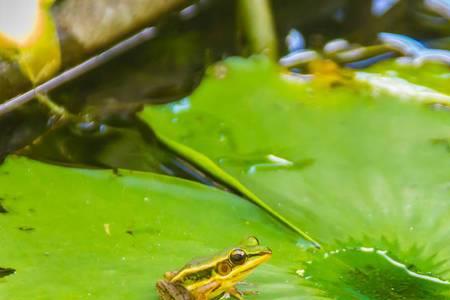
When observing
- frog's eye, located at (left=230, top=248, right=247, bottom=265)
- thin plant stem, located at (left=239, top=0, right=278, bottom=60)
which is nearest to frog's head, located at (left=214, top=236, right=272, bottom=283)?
frog's eye, located at (left=230, top=248, right=247, bottom=265)

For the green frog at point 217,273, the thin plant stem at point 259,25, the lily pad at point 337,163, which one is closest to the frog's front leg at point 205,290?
the green frog at point 217,273

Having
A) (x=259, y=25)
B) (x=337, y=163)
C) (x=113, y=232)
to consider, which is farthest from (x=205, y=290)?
(x=259, y=25)

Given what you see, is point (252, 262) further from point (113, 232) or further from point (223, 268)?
point (113, 232)

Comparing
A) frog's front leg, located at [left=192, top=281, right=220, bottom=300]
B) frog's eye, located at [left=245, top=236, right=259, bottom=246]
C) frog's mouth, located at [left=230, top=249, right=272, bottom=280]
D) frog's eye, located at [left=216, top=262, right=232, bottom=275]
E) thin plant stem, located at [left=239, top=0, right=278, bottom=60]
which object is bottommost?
frog's front leg, located at [left=192, top=281, right=220, bottom=300]

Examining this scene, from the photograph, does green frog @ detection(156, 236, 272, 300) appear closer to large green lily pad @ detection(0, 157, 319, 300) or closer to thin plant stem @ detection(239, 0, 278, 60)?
large green lily pad @ detection(0, 157, 319, 300)

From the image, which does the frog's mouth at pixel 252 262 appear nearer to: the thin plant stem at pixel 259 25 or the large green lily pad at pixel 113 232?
the large green lily pad at pixel 113 232

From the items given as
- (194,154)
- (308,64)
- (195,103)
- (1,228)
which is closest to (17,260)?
(1,228)
